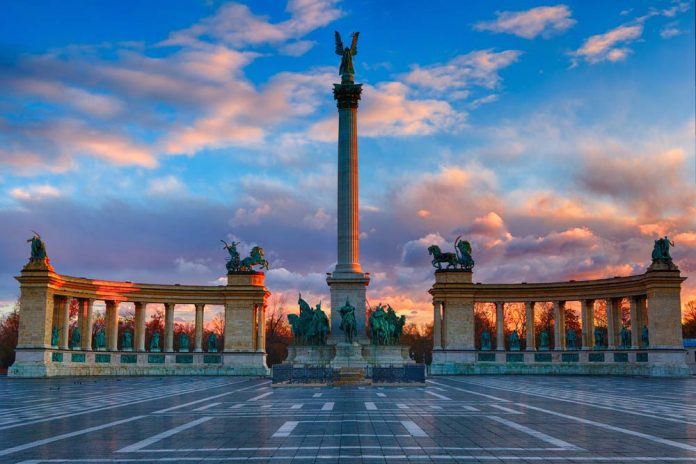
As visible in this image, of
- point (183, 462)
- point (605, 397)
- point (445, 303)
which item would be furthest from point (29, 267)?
point (183, 462)

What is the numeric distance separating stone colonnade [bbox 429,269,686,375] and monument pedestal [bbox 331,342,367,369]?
67.8 feet

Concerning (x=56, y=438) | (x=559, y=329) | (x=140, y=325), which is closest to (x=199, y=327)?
(x=140, y=325)

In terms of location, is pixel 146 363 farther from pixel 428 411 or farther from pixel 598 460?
pixel 598 460

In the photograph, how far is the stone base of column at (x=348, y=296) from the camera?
250 feet

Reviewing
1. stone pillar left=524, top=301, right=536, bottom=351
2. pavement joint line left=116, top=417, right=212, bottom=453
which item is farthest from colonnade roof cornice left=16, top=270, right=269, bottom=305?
pavement joint line left=116, top=417, right=212, bottom=453

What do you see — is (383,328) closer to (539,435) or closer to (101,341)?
(101,341)

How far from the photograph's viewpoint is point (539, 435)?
22.4m

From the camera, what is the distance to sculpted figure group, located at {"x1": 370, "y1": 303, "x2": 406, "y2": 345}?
74.9m

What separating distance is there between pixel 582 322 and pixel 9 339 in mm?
94525

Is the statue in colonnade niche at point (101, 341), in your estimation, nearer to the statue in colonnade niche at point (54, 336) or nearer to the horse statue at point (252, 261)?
the statue in colonnade niche at point (54, 336)

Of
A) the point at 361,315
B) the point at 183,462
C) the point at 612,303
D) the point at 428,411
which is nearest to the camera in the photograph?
the point at 183,462

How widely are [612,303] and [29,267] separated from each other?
2566 inches

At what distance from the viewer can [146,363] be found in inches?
3509

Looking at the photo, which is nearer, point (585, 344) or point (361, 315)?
point (361, 315)
